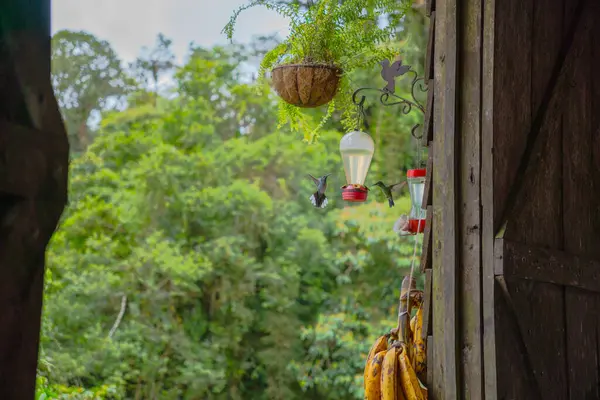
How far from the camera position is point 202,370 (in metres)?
7.52

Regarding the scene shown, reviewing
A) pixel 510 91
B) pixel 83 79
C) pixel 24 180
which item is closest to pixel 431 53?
pixel 510 91

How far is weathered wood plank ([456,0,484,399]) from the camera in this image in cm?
190

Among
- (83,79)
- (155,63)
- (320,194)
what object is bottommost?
(320,194)

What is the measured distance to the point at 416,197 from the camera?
107 inches

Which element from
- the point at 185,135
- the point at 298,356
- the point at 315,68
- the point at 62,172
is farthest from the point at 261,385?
the point at 62,172

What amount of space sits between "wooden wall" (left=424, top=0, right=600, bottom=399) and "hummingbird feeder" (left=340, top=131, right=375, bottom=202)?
0.69 meters

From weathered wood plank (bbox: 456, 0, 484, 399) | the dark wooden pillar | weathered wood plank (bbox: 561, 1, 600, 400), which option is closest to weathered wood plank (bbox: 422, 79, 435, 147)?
weathered wood plank (bbox: 456, 0, 484, 399)

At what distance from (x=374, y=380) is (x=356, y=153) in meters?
0.95

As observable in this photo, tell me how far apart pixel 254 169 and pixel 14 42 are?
7643mm

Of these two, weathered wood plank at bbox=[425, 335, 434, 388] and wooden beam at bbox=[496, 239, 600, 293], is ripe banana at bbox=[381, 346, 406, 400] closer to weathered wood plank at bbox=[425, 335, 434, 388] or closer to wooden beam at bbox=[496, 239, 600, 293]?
weathered wood plank at bbox=[425, 335, 434, 388]

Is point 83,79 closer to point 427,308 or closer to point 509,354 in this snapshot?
point 427,308

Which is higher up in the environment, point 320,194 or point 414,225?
point 320,194

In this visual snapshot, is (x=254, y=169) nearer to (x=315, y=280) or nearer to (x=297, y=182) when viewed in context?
(x=297, y=182)

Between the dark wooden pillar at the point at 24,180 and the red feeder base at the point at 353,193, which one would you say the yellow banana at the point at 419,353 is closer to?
the red feeder base at the point at 353,193
